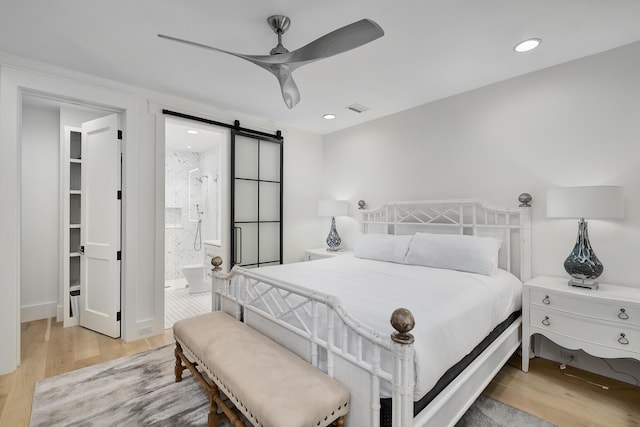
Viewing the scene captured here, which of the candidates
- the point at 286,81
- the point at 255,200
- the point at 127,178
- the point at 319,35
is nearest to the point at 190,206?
the point at 255,200

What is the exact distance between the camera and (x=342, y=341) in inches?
56.8

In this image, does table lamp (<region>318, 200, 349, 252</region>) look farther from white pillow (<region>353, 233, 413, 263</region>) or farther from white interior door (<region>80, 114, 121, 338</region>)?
white interior door (<region>80, 114, 121, 338</region>)

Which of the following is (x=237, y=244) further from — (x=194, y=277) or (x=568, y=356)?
(x=568, y=356)

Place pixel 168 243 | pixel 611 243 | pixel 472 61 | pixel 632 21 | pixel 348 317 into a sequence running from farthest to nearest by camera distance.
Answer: pixel 168 243
pixel 472 61
pixel 611 243
pixel 632 21
pixel 348 317

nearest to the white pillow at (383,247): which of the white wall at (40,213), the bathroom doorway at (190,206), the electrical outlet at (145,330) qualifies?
the electrical outlet at (145,330)

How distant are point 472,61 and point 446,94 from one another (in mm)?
Answer: 708

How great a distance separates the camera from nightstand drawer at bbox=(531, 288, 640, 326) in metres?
1.93

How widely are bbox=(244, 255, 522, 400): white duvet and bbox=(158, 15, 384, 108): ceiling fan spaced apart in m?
1.44

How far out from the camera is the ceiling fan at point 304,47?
1.49 m

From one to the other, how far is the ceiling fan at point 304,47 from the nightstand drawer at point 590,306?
2.27 metres

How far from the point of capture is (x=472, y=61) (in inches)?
97.6

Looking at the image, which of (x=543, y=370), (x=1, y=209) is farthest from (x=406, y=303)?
(x=1, y=209)

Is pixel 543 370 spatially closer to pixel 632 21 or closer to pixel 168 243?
pixel 632 21

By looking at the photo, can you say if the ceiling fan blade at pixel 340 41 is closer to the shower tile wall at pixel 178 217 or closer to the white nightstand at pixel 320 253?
the white nightstand at pixel 320 253
